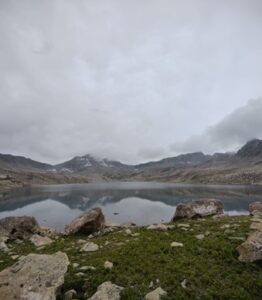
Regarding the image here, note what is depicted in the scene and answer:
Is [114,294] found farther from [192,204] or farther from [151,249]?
[192,204]

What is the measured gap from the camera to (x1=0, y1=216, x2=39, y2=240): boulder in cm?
2741

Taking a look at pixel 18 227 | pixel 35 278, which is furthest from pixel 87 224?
pixel 35 278

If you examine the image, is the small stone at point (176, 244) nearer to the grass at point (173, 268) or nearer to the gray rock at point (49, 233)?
the grass at point (173, 268)

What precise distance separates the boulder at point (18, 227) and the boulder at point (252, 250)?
2147 cm

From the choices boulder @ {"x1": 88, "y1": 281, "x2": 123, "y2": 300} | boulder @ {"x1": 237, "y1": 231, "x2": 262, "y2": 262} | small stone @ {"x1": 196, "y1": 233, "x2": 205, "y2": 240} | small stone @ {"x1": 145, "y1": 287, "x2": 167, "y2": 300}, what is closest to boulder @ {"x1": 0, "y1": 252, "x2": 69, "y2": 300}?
boulder @ {"x1": 88, "y1": 281, "x2": 123, "y2": 300}

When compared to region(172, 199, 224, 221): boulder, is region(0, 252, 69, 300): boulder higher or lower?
lower

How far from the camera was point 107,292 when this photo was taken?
1110cm

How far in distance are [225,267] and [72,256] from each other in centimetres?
915

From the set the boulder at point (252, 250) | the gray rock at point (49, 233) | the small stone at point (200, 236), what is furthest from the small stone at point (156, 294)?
the gray rock at point (49, 233)

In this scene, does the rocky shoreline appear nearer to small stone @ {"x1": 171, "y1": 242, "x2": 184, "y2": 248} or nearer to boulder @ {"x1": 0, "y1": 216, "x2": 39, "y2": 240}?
small stone @ {"x1": 171, "y1": 242, "x2": 184, "y2": 248}

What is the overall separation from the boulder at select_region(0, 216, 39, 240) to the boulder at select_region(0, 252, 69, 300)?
54.5 feet

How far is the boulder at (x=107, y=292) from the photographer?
425 inches

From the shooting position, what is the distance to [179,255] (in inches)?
594

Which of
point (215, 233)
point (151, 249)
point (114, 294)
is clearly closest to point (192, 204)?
point (215, 233)
